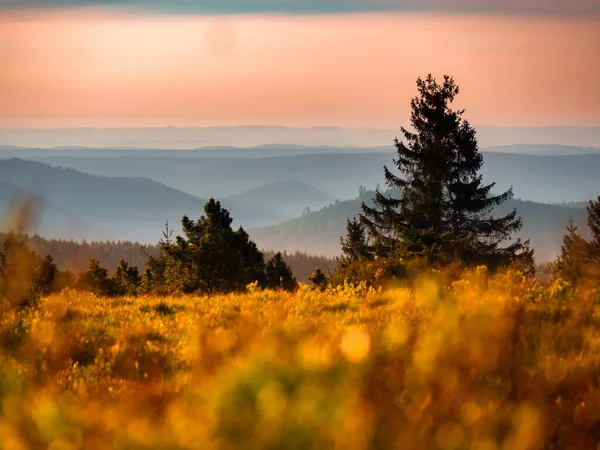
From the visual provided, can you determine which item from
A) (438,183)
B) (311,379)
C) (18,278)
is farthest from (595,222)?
(311,379)

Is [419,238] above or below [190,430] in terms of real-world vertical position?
above

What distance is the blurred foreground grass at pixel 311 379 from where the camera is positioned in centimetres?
400

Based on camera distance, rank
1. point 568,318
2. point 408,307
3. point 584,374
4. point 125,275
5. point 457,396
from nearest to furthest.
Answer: point 457,396, point 584,374, point 568,318, point 408,307, point 125,275

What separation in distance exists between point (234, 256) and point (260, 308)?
819 inches

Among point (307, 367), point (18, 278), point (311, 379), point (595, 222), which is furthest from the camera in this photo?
point (595, 222)

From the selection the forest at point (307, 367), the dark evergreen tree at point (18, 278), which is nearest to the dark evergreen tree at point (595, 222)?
the forest at point (307, 367)

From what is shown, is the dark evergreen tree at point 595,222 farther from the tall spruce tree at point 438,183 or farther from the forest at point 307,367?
the forest at point 307,367

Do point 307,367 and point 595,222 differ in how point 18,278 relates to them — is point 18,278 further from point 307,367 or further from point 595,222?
point 595,222

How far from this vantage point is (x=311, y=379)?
15.6 feet

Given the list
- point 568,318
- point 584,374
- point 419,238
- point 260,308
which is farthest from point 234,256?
point 584,374

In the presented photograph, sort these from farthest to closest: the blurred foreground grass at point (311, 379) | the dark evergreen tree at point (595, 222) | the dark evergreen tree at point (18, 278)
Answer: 1. the dark evergreen tree at point (595, 222)
2. the dark evergreen tree at point (18, 278)
3. the blurred foreground grass at point (311, 379)

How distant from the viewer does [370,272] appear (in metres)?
13.4

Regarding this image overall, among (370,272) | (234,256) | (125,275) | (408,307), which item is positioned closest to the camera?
(408,307)

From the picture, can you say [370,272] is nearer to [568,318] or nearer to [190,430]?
[568,318]
